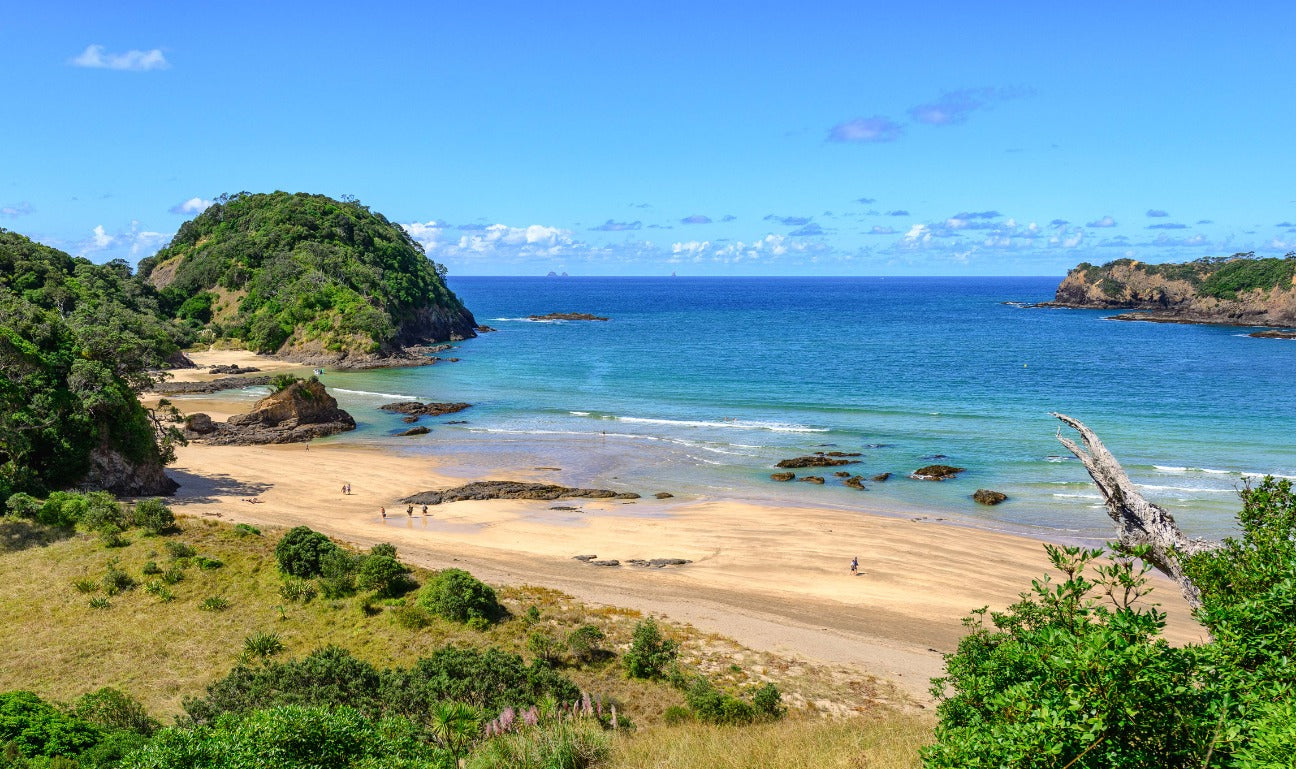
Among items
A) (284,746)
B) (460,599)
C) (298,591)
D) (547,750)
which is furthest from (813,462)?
(284,746)

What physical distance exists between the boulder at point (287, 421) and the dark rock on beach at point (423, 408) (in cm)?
645

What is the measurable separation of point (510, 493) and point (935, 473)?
2331 cm

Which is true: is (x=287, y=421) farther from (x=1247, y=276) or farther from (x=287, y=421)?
(x=1247, y=276)

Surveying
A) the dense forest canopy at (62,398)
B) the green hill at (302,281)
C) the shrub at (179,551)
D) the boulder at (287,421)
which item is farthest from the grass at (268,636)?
the green hill at (302,281)

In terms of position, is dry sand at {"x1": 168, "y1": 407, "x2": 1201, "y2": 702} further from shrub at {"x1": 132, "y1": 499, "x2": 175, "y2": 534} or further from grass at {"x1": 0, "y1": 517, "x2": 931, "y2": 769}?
shrub at {"x1": 132, "y1": 499, "x2": 175, "y2": 534}

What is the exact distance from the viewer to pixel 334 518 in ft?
122

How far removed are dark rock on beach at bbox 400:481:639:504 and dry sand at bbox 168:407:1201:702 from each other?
1045 millimetres

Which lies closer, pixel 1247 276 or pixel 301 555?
pixel 301 555

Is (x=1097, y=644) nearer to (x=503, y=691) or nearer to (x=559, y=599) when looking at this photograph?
(x=503, y=691)

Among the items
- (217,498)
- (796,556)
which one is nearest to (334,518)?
(217,498)

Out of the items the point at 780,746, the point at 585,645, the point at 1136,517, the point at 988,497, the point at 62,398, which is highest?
the point at 62,398

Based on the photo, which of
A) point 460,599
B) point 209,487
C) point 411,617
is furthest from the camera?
point 209,487

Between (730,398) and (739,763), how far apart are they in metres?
58.2

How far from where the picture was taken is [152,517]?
1113 inches
